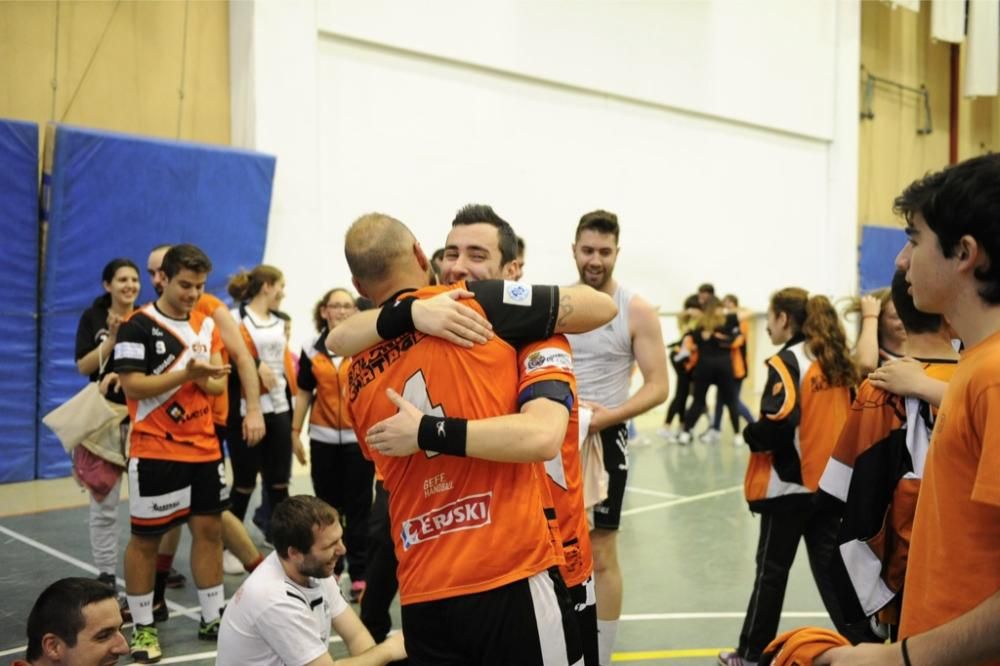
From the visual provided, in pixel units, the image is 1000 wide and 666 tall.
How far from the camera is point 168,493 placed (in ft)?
15.4

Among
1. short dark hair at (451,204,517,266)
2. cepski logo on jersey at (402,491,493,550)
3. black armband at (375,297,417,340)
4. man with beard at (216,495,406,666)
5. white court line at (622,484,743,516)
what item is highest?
short dark hair at (451,204,517,266)

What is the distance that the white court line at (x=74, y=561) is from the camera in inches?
211

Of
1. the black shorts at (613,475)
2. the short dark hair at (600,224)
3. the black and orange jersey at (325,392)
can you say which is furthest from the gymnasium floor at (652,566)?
the short dark hair at (600,224)

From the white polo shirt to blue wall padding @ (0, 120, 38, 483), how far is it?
673cm

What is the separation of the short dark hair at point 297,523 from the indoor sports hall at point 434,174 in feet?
2.81

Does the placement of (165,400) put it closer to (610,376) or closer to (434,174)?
(610,376)

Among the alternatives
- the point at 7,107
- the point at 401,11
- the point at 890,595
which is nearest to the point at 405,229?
the point at 890,595

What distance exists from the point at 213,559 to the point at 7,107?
6783mm

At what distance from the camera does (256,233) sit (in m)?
10.4

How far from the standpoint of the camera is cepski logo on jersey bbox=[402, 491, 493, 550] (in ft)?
7.38

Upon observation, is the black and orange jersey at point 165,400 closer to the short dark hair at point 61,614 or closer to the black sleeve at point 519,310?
the short dark hair at point 61,614

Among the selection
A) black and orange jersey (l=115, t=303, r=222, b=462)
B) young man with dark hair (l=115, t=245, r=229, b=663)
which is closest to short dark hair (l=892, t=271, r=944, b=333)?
young man with dark hair (l=115, t=245, r=229, b=663)

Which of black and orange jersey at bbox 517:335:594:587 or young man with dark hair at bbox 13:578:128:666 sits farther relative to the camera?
black and orange jersey at bbox 517:335:594:587

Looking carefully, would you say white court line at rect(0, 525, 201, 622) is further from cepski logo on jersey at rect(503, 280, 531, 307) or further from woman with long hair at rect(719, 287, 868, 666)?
cepski logo on jersey at rect(503, 280, 531, 307)
